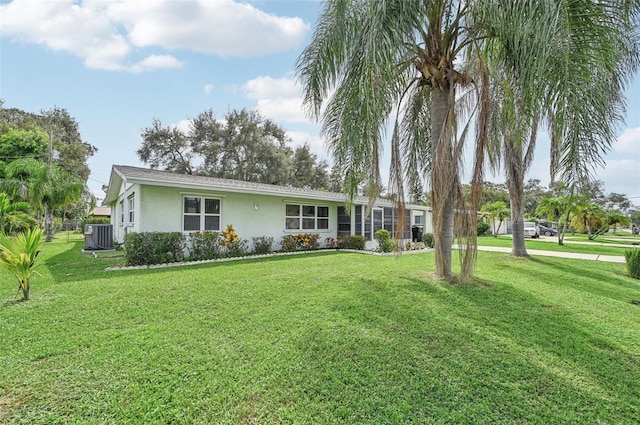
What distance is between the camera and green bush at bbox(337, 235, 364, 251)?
14.7 metres

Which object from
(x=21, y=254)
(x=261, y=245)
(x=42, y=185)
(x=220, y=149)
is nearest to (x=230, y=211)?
(x=261, y=245)

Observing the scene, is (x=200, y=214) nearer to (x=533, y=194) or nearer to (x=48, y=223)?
(x=48, y=223)

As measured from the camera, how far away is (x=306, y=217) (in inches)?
588

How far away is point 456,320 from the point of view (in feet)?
15.4

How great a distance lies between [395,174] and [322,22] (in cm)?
383

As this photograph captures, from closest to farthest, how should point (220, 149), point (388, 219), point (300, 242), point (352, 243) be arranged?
point (300, 242)
point (352, 243)
point (388, 219)
point (220, 149)

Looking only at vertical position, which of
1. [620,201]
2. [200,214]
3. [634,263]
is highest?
[620,201]

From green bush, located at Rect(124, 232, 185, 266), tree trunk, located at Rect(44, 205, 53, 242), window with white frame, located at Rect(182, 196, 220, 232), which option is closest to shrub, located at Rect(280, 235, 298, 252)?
window with white frame, located at Rect(182, 196, 220, 232)

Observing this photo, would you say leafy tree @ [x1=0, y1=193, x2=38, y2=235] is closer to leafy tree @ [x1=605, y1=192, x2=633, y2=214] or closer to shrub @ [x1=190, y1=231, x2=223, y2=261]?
shrub @ [x1=190, y1=231, x2=223, y2=261]

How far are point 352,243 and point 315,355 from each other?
37.4ft

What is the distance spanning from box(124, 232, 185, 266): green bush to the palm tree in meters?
6.37

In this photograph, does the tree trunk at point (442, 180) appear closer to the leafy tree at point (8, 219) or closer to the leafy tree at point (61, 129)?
the leafy tree at point (8, 219)

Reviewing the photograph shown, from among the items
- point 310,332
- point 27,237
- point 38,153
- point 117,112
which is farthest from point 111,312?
point 38,153

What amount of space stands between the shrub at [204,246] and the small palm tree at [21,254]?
4.96 meters
